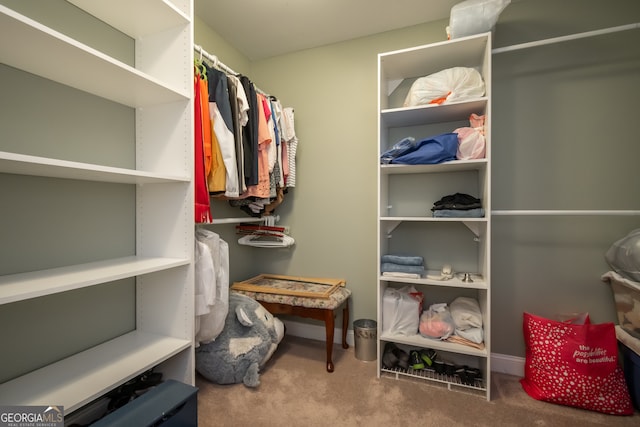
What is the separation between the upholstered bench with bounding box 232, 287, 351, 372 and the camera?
1.94m

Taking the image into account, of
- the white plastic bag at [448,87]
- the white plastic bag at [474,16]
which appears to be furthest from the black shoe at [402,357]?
the white plastic bag at [474,16]

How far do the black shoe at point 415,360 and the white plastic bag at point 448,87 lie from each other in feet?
5.35

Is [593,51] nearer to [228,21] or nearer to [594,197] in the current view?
[594,197]

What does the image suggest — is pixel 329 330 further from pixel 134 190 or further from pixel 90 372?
pixel 134 190

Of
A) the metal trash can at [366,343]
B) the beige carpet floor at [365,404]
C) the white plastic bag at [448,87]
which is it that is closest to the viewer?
the beige carpet floor at [365,404]

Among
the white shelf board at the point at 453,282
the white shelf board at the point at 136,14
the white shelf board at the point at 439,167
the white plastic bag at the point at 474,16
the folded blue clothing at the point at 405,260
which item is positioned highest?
the white plastic bag at the point at 474,16

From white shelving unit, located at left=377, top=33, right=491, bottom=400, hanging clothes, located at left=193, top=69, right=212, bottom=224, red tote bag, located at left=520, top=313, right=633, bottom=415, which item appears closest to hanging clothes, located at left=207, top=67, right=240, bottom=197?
hanging clothes, located at left=193, top=69, right=212, bottom=224

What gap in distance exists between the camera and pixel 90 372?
1.21 meters

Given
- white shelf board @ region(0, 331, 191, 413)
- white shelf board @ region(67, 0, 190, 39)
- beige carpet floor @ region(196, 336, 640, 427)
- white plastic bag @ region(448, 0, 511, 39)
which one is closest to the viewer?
white shelf board @ region(0, 331, 191, 413)

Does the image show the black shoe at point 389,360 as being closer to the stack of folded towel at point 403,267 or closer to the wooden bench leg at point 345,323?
the wooden bench leg at point 345,323

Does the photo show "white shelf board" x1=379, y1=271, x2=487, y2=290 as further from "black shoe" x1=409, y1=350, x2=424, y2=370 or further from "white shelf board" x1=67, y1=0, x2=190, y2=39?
"white shelf board" x1=67, y1=0, x2=190, y2=39

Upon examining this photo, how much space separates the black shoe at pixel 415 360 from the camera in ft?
6.26

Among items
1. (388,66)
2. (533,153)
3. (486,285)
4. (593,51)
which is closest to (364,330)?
(486,285)

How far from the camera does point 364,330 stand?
2.11 m
